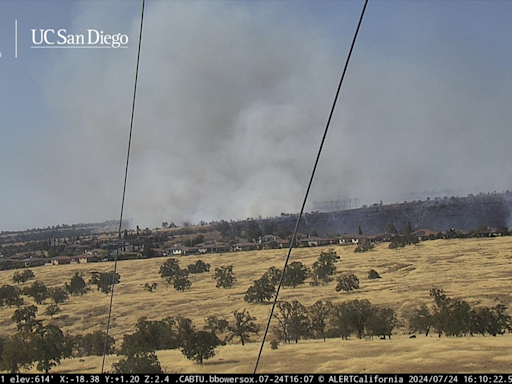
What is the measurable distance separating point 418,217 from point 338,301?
81171 millimetres

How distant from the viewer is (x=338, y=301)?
30.7 m

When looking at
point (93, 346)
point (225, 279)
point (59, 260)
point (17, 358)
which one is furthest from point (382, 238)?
point (17, 358)

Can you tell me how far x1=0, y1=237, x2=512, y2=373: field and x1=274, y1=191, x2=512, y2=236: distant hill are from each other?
112ft

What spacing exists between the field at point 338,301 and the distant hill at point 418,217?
34136 mm

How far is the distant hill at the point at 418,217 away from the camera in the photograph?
9556 centimetres

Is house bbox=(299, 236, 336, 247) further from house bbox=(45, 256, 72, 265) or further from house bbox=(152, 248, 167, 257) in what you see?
house bbox=(45, 256, 72, 265)

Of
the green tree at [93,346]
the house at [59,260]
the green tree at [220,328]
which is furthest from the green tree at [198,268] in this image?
the green tree at [93,346]

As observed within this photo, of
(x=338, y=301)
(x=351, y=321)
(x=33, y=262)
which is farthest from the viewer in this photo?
(x=33, y=262)

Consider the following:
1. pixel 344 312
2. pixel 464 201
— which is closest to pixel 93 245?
pixel 344 312

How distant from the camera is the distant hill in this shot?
9556cm

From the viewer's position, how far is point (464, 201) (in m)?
124

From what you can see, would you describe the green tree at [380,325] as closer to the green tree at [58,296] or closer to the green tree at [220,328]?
the green tree at [220,328]

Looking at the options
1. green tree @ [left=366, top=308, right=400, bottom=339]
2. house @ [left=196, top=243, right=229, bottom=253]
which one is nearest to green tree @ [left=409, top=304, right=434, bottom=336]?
green tree @ [left=366, top=308, right=400, bottom=339]

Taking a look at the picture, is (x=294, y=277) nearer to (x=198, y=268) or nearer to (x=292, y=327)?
(x=198, y=268)
